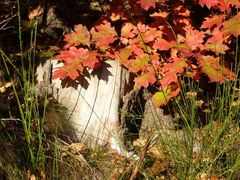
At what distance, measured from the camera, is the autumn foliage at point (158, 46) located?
3.01 meters

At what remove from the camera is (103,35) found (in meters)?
3.19

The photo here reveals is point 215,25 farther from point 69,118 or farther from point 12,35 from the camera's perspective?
point 12,35

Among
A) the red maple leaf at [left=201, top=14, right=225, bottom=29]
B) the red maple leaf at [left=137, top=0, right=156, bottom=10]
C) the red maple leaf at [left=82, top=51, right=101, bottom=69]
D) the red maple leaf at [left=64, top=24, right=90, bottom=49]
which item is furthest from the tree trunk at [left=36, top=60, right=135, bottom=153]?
the red maple leaf at [left=201, top=14, right=225, bottom=29]

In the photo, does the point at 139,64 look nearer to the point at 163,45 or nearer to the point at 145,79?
the point at 145,79

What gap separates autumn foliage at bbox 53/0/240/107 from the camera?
301 cm

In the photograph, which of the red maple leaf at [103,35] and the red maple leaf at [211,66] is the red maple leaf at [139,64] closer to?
the red maple leaf at [103,35]

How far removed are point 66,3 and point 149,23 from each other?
3.12 feet

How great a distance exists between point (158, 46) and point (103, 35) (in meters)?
0.40

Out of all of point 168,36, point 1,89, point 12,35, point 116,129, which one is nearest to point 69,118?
point 116,129

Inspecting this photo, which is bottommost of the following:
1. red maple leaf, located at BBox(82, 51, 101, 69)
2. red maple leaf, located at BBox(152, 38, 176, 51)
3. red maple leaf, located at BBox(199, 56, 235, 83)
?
red maple leaf, located at BBox(199, 56, 235, 83)

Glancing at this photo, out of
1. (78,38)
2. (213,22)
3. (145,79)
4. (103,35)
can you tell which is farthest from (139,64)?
(213,22)

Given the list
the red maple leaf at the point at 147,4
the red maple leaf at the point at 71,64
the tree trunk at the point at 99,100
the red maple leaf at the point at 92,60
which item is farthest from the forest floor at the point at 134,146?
the red maple leaf at the point at 147,4

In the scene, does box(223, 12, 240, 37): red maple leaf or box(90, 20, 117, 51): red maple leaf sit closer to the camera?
box(223, 12, 240, 37): red maple leaf

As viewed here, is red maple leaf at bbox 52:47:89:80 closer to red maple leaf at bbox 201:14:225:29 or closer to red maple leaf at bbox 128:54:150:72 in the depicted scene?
red maple leaf at bbox 128:54:150:72
